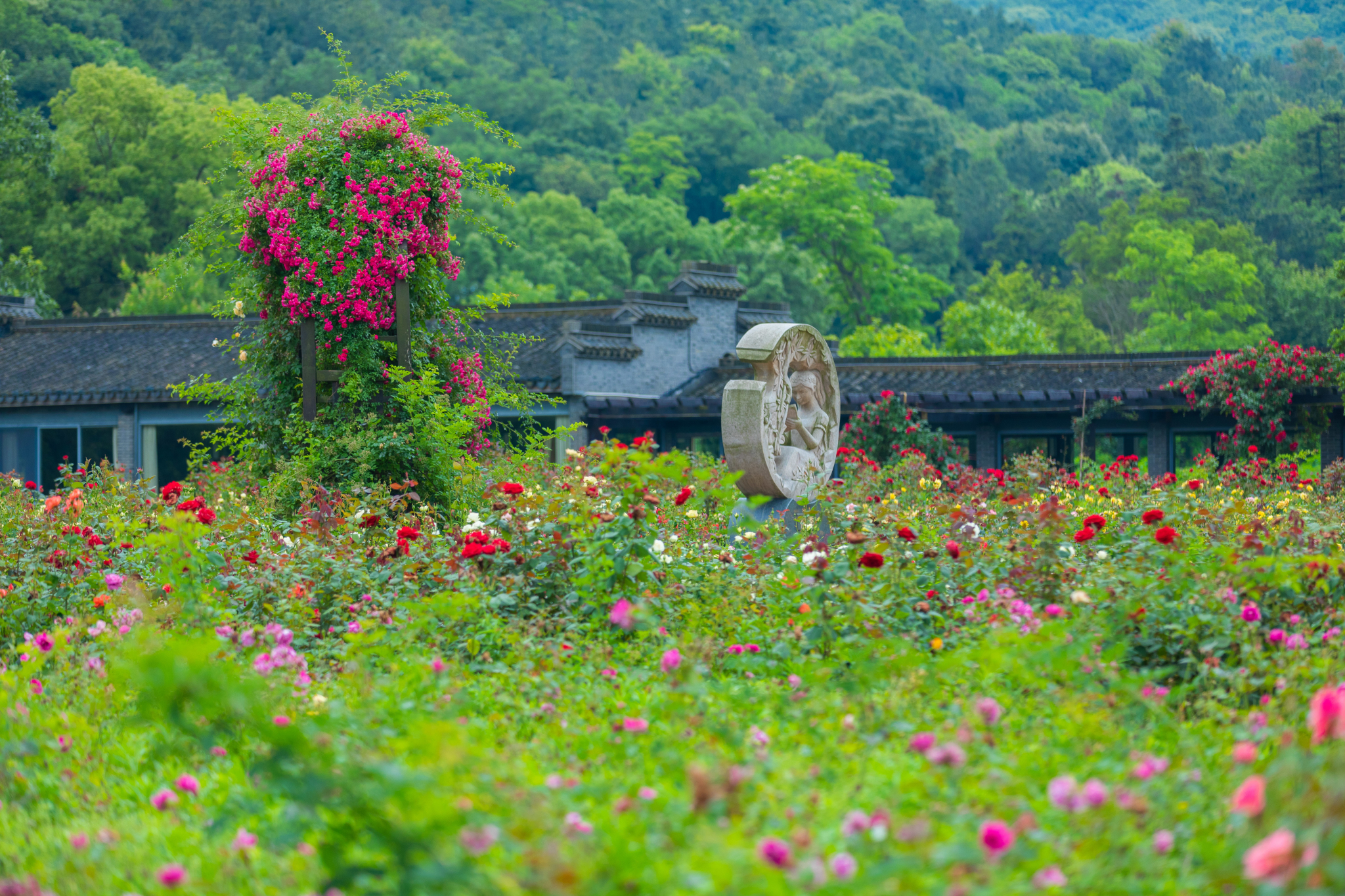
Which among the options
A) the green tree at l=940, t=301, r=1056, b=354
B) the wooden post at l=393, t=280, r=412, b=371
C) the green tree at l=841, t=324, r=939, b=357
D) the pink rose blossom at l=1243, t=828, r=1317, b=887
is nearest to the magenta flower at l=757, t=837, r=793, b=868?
A: the pink rose blossom at l=1243, t=828, r=1317, b=887

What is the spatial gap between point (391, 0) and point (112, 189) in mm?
39082

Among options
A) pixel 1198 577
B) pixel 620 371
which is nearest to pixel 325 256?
pixel 1198 577

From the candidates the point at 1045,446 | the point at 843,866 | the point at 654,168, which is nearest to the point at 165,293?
the point at 1045,446

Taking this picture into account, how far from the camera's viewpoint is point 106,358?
25.3 metres

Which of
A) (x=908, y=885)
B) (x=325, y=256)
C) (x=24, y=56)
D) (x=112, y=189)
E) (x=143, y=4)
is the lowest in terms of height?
A: (x=908, y=885)

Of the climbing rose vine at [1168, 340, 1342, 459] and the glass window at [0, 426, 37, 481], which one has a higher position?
the climbing rose vine at [1168, 340, 1342, 459]

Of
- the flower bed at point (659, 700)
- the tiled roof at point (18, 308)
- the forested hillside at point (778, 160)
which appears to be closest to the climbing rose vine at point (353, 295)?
the flower bed at point (659, 700)

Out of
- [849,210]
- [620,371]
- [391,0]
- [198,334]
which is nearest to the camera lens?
[620,371]

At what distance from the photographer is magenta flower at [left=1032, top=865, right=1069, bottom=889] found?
9.45 ft

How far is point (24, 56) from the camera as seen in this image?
169 ft

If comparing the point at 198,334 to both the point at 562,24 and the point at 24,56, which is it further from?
the point at 562,24

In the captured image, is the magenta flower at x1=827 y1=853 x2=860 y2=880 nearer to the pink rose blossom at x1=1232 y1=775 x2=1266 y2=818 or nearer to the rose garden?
the rose garden

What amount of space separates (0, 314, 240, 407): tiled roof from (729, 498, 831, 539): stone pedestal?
1451cm

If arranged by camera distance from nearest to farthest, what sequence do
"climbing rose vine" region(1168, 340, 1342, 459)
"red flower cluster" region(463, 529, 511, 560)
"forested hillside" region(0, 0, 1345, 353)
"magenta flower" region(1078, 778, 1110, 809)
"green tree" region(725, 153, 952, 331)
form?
"magenta flower" region(1078, 778, 1110, 809), "red flower cluster" region(463, 529, 511, 560), "climbing rose vine" region(1168, 340, 1342, 459), "forested hillside" region(0, 0, 1345, 353), "green tree" region(725, 153, 952, 331)
